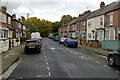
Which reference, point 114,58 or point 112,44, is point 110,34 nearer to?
point 112,44

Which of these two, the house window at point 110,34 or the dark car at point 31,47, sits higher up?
the house window at point 110,34

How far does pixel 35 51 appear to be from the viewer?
16234 mm

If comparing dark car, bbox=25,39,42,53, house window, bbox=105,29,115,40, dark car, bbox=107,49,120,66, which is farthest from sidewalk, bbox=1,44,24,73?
house window, bbox=105,29,115,40

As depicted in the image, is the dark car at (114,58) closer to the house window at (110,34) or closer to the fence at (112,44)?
the fence at (112,44)

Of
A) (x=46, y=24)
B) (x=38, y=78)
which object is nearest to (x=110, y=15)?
(x=38, y=78)

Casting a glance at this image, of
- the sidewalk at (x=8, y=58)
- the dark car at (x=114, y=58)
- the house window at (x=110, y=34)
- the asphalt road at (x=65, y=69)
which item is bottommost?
the asphalt road at (x=65, y=69)

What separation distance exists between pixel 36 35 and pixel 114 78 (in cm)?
2867

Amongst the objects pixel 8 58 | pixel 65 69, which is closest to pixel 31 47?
pixel 8 58

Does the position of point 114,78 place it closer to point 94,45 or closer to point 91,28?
point 94,45

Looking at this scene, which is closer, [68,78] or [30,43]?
[68,78]

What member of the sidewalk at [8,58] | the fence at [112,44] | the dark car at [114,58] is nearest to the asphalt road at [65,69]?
the dark car at [114,58]

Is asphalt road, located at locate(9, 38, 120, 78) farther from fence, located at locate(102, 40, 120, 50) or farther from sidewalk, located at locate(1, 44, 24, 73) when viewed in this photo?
fence, located at locate(102, 40, 120, 50)

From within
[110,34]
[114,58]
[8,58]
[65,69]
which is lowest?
[65,69]

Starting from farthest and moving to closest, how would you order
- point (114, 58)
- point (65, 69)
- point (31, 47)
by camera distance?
point (31, 47), point (114, 58), point (65, 69)
